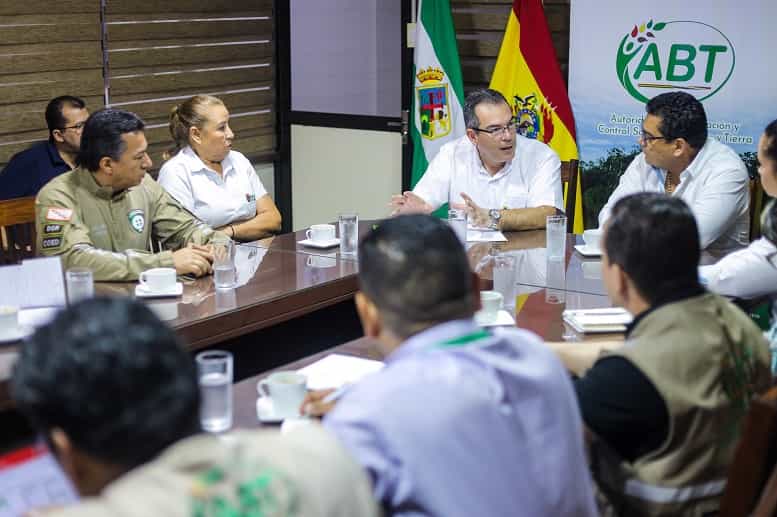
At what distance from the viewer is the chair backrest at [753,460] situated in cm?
169

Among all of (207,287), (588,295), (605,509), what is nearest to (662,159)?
(588,295)

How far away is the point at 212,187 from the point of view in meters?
4.31

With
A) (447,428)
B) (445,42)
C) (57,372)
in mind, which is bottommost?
(447,428)

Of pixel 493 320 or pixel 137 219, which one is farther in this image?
pixel 137 219

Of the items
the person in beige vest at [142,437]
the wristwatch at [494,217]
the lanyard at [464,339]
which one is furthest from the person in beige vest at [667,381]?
the wristwatch at [494,217]

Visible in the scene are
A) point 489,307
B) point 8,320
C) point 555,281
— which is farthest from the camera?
point 555,281

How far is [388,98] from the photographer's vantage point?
6.22 meters

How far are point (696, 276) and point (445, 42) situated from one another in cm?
375

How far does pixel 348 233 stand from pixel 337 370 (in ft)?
3.97

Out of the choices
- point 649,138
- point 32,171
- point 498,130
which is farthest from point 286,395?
point 32,171

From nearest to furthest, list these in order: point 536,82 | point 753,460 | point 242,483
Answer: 1. point 242,483
2. point 753,460
3. point 536,82

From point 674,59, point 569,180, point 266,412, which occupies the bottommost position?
point 266,412

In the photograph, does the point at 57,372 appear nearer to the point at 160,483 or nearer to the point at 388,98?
the point at 160,483

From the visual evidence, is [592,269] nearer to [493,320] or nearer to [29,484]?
[493,320]
